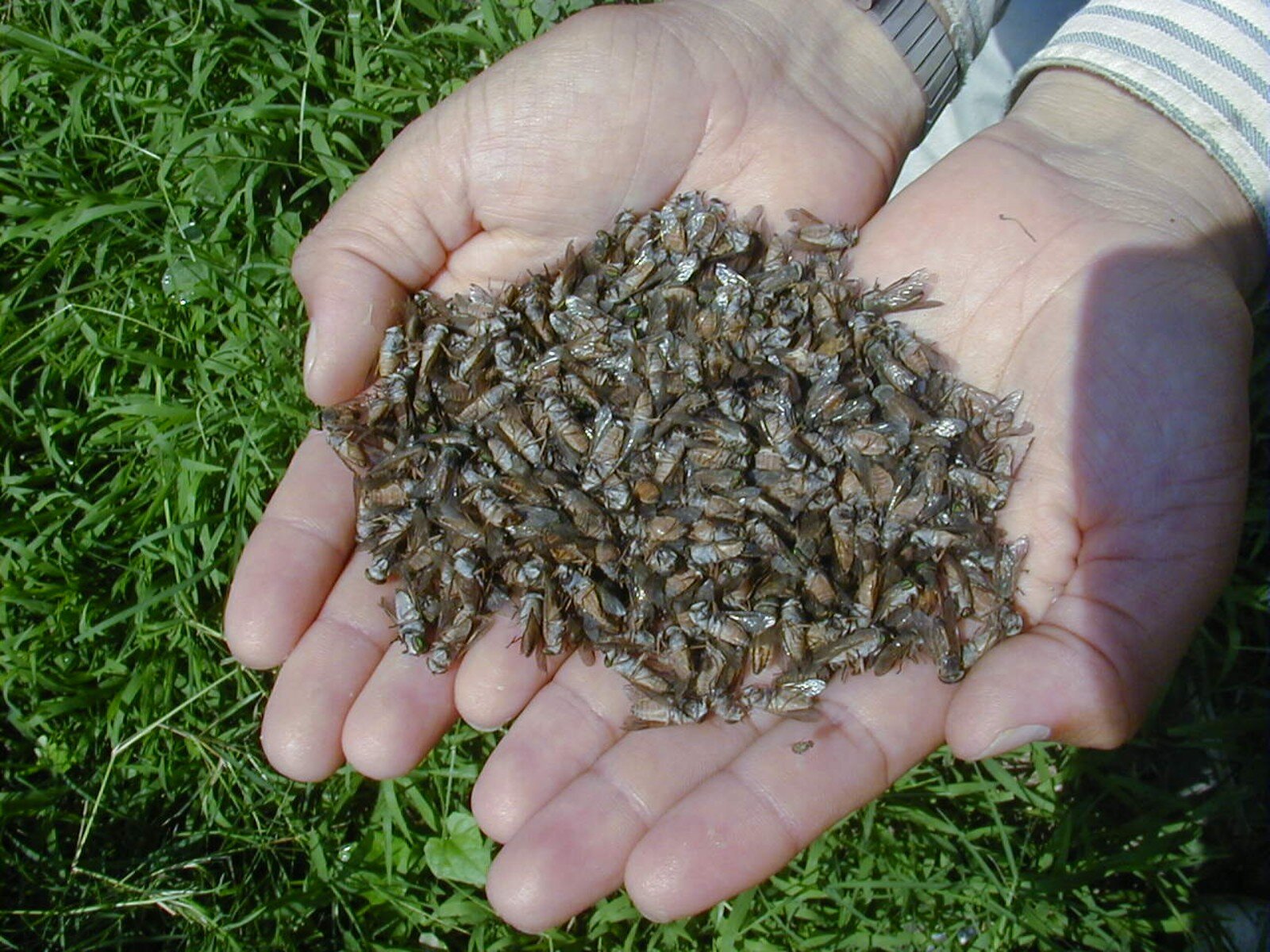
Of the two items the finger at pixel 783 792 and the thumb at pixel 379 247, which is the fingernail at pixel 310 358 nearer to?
the thumb at pixel 379 247

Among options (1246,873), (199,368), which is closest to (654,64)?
(199,368)

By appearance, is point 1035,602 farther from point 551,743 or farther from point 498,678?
point 498,678

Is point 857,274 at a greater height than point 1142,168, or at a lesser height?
lesser

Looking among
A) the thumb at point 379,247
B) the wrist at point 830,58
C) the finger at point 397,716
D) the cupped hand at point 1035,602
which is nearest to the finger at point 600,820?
the cupped hand at point 1035,602

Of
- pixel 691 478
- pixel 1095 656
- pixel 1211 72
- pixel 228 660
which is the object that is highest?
pixel 1211 72

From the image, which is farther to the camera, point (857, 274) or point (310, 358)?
point (857, 274)

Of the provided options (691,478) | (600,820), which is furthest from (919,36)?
(600,820)

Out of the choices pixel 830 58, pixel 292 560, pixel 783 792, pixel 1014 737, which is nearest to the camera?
pixel 1014 737
